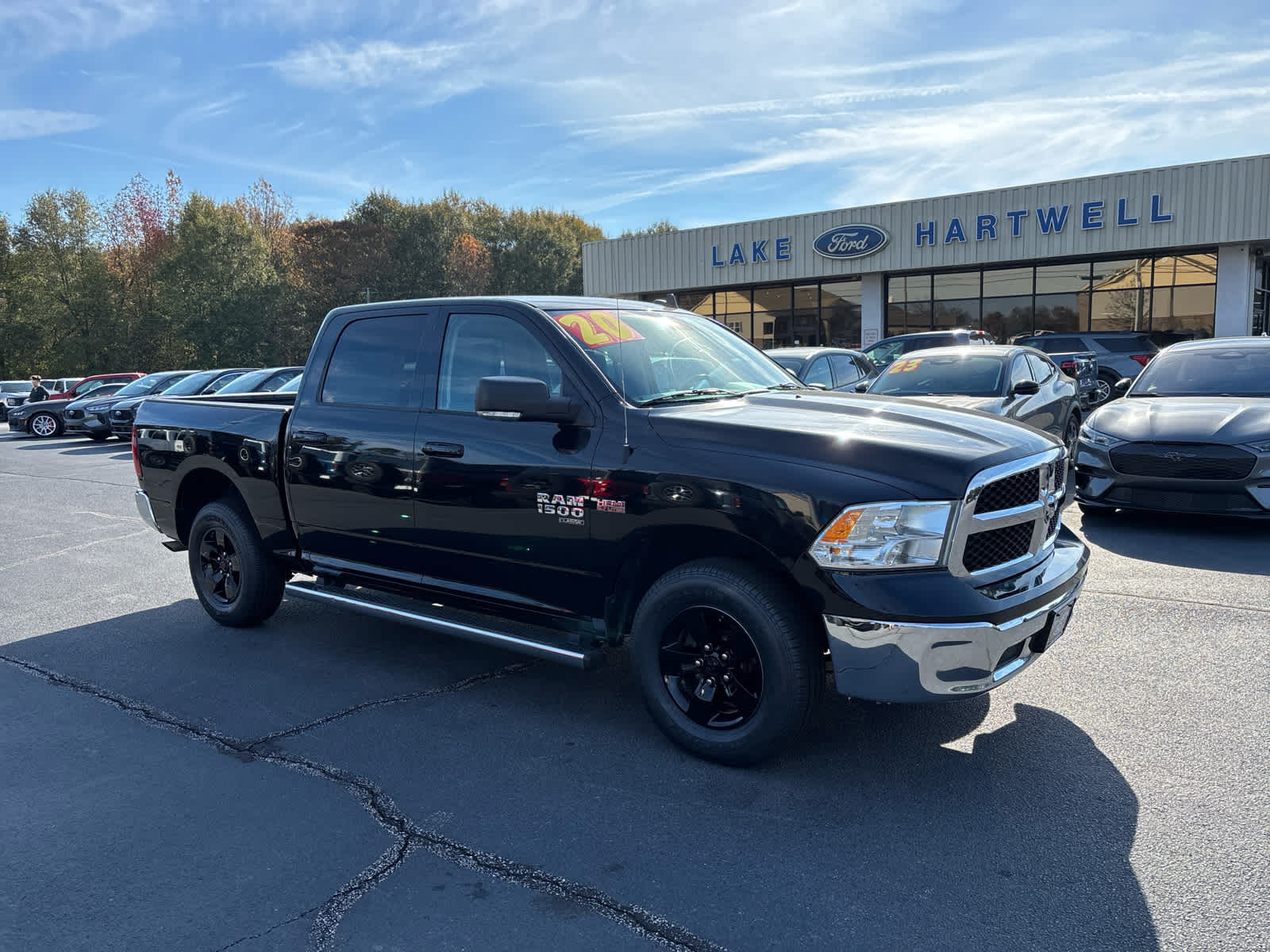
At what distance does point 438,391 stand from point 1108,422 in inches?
248

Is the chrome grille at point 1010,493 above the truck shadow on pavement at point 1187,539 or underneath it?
above

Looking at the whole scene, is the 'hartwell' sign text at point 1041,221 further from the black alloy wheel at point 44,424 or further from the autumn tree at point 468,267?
the autumn tree at point 468,267

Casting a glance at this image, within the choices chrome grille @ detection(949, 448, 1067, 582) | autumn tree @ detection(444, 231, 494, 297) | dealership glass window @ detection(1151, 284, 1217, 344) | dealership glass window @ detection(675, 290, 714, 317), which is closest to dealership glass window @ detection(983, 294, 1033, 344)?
dealership glass window @ detection(1151, 284, 1217, 344)

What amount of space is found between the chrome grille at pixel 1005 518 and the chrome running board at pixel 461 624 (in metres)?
1.60

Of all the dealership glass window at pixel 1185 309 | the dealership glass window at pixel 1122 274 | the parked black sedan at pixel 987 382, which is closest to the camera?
the parked black sedan at pixel 987 382

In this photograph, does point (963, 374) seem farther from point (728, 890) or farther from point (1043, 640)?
point (728, 890)

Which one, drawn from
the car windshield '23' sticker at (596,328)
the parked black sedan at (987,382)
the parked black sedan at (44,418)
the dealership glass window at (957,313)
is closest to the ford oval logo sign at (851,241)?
the dealership glass window at (957,313)

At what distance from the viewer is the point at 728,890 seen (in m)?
2.80

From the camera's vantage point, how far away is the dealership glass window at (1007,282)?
88.4 ft

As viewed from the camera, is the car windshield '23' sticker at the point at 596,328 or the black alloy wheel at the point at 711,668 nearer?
the black alloy wheel at the point at 711,668

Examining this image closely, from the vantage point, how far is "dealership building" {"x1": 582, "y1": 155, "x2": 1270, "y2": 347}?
22.8 meters

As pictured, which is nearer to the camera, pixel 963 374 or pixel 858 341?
pixel 963 374

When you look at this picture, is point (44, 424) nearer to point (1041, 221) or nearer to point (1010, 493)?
point (1010, 493)

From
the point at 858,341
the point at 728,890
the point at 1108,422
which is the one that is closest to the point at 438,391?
the point at 728,890
